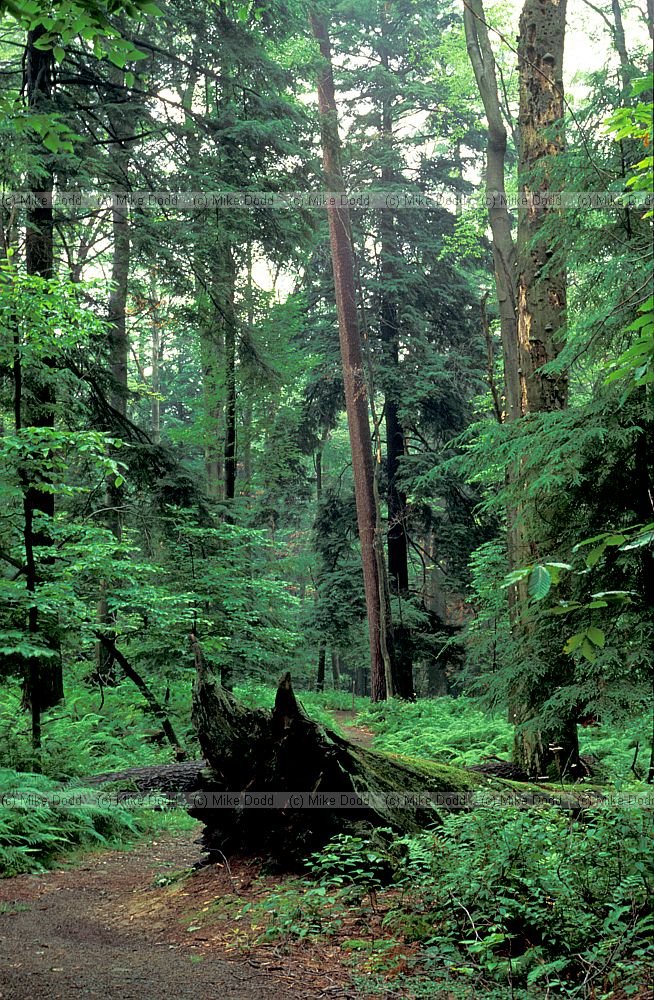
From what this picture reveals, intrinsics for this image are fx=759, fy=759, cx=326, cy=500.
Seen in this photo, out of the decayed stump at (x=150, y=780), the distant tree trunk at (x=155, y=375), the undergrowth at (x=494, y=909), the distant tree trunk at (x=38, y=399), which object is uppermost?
the distant tree trunk at (x=155, y=375)

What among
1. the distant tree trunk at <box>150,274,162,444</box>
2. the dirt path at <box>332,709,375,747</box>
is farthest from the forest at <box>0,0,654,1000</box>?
the distant tree trunk at <box>150,274,162,444</box>

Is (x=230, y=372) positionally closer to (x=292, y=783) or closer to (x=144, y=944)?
(x=292, y=783)

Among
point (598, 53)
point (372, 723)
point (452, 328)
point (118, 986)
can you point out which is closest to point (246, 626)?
point (372, 723)

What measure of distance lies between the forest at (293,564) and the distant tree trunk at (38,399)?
2.2 inches

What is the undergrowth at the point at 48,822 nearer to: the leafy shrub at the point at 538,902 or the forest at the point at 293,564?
the forest at the point at 293,564

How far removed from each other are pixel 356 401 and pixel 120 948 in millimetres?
13224

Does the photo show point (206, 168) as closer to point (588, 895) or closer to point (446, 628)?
point (588, 895)

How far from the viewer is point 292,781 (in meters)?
5.33

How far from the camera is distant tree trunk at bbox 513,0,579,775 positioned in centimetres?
645

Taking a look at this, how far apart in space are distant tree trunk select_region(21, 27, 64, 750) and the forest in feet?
0.19

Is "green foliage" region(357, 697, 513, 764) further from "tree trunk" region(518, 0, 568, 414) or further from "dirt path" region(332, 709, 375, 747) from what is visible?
"tree trunk" region(518, 0, 568, 414)

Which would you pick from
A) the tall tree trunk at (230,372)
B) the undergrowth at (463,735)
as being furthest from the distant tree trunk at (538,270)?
the tall tree trunk at (230,372)

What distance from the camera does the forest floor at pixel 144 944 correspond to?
11.8ft

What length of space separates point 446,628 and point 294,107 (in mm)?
11986
